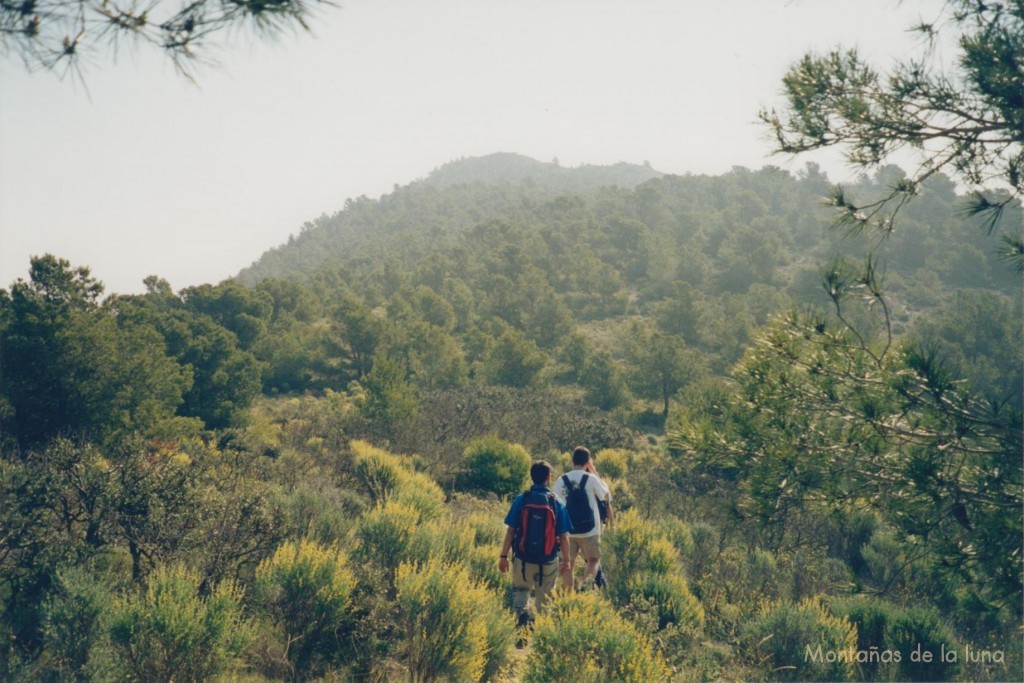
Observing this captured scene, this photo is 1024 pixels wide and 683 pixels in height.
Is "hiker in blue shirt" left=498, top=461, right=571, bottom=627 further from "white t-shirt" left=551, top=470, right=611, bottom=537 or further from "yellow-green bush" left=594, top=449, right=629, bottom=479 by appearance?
"yellow-green bush" left=594, top=449, right=629, bottom=479

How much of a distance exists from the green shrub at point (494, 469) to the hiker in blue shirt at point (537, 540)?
7.83 m

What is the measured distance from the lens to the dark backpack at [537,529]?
509 centimetres

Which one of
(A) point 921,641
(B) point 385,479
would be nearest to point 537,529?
(A) point 921,641

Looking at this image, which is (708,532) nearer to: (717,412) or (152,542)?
(717,412)

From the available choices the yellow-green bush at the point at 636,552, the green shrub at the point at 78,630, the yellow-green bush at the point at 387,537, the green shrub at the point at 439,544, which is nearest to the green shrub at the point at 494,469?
the yellow-green bush at the point at 636,552

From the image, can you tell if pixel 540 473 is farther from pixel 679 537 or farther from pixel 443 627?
pixel 679 537

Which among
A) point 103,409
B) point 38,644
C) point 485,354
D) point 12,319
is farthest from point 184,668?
point 485,354

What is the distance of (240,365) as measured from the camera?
26.6m

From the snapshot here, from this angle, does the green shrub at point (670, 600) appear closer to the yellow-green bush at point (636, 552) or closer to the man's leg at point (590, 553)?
the yellow-green bush at point (636, 552)

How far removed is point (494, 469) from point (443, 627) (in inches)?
360

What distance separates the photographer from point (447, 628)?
4402 mm

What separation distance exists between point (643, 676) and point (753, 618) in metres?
3.89

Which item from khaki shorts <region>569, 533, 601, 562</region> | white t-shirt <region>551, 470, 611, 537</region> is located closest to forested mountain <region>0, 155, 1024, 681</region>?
khaki shorts <region>569, 533, 601, 562</region>

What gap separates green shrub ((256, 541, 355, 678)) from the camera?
15.1ft
